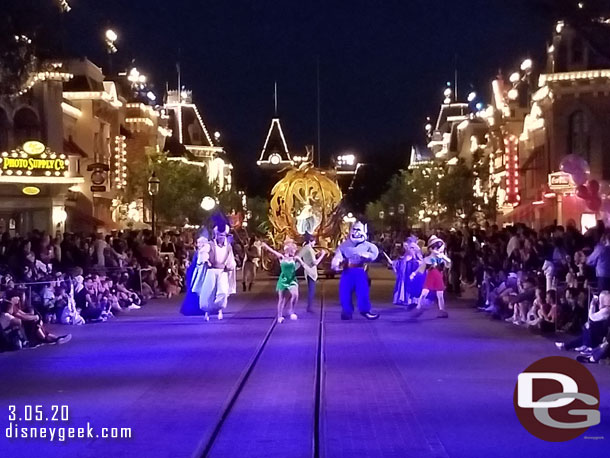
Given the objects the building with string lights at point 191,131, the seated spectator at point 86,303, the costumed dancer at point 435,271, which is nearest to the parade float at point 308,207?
the costumed dancer at point 435,271

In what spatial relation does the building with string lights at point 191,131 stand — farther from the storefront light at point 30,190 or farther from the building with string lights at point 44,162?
the storefront light at point 30,190

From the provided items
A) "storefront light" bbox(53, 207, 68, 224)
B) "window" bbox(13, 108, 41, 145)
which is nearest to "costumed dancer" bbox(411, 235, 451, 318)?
"storefront light" bbox(53, 207, 68, 224)

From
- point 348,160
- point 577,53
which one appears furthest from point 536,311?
point 348,160

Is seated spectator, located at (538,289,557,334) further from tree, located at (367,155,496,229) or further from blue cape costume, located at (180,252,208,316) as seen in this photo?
tree, located at (367,155,496,229)

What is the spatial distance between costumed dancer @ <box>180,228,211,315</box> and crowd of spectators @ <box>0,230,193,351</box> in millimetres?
1835

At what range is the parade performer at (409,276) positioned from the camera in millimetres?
28281

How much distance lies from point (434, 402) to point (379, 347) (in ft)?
20.3

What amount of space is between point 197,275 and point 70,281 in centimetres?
259

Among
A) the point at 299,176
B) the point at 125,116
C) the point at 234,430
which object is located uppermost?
→ the point at 125,116

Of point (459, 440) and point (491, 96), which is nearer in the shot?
point (459, 440)

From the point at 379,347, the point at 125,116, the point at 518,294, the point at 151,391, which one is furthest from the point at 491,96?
the point at 151,391

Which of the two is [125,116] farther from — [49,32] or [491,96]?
[49,32]

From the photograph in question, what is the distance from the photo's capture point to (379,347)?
778 inches

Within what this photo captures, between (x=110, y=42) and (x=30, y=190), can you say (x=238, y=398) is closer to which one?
(x=30, y=190)
